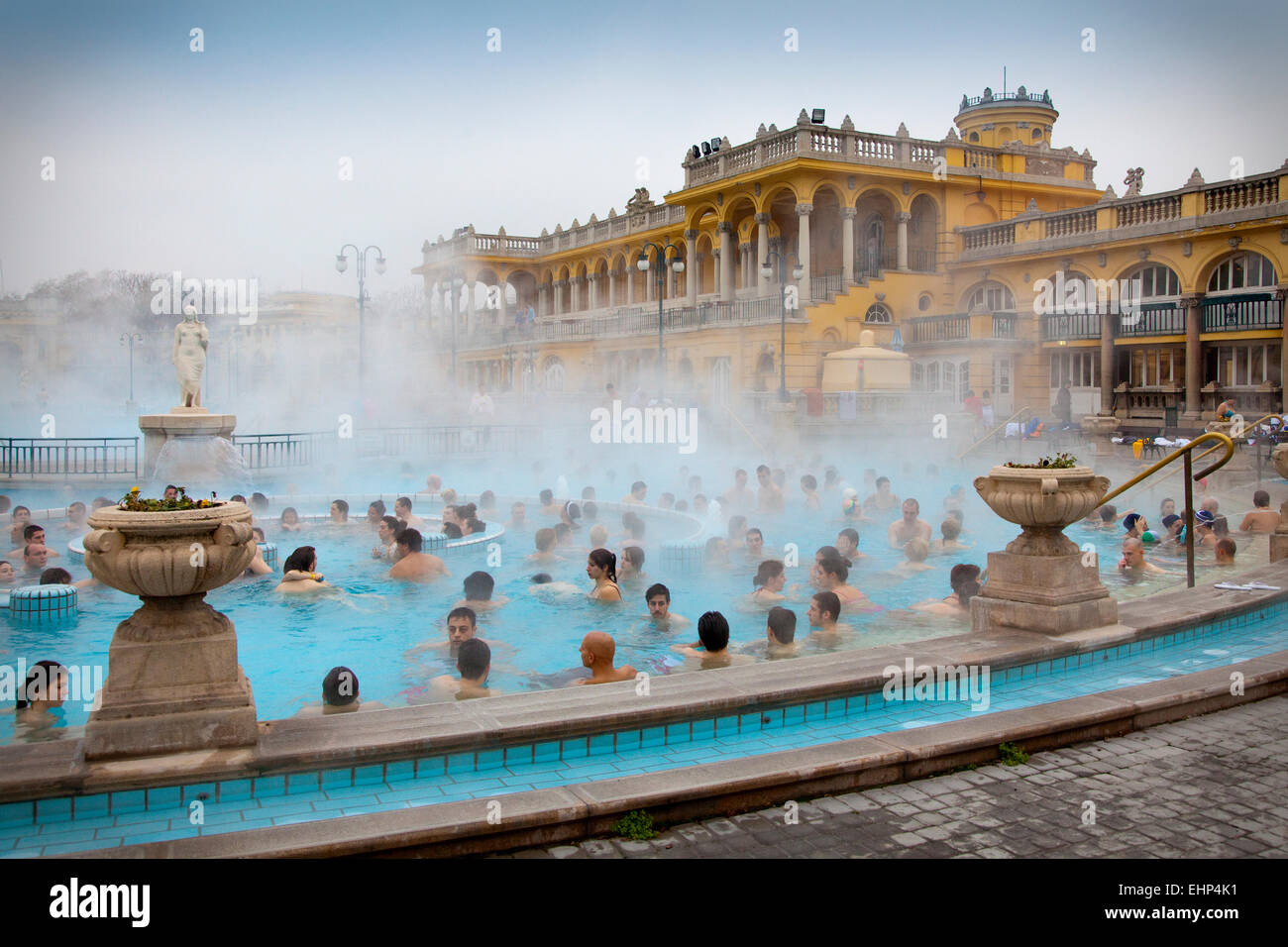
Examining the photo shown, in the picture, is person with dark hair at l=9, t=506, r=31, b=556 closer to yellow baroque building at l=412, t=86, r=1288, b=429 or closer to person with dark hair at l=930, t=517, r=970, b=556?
person with dark hair at l=930, t=517, r=970, b=556

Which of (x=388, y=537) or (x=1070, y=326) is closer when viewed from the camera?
(x=388, y=537)

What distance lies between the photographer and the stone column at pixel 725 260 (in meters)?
39.3

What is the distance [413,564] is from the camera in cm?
1216

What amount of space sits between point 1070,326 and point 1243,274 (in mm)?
5480

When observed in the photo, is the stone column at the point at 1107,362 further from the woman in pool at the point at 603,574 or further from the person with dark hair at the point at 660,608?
the person with dark hair at the point at 660,608

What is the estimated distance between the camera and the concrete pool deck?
14.4 feet

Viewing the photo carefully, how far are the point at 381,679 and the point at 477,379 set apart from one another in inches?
1768

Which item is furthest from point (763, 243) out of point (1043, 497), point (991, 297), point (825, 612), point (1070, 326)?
point (1043, 497)

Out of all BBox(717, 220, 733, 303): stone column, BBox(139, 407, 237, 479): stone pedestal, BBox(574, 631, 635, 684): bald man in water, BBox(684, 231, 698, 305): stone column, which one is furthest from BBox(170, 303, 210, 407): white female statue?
BBox(684, 231, 698, 305): stone column

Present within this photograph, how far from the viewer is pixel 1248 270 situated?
27438 mm

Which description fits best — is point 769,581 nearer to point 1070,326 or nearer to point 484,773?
point 484,773

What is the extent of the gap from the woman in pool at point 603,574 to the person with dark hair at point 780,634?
2.31 metres

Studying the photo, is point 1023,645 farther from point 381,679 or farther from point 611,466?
point 611,466

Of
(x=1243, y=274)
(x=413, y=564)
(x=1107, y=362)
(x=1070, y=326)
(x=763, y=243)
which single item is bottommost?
(x=413, y=564)
